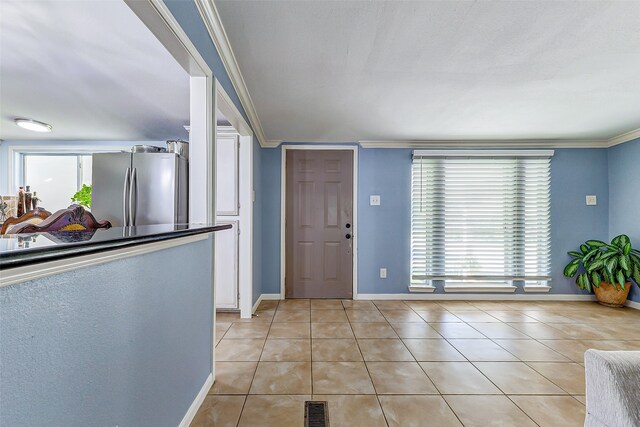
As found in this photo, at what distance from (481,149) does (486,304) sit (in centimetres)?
A: 209

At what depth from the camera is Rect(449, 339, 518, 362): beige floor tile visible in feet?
7.77

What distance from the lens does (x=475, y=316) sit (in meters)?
3.40

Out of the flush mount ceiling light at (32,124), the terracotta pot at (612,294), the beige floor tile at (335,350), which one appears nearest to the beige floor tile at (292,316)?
the beige floor tile at (335,350)

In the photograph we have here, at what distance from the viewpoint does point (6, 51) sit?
196 centimetres

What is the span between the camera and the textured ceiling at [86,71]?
1.62 meters

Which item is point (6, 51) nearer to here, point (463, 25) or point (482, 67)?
point (463, 25)

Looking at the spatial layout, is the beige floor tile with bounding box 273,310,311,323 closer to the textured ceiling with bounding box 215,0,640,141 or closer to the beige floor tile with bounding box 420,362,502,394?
the beige floor tile with bounding box 420,362,502,394

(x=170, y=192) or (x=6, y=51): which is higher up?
(x=6, y=51)

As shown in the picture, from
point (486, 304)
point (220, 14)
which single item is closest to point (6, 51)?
point (220, 14)

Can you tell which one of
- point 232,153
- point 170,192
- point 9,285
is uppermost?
point 232,153

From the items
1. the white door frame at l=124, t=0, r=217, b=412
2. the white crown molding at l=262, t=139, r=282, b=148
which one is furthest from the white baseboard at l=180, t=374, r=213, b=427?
the white crown molding at l=262, t=139, r=282, b=148

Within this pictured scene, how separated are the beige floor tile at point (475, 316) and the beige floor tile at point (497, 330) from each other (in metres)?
0.13

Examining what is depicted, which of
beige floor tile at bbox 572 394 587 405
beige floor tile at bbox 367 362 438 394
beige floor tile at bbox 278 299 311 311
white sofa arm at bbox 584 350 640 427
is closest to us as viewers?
white sofa arm at bbox 584 350 640 427

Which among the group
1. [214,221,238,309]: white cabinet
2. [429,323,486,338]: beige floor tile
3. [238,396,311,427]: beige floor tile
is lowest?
[429,323,486,338]: beige floor tile
